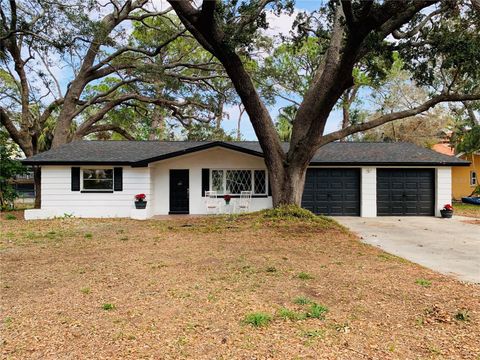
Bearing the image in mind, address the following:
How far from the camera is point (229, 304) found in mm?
4238

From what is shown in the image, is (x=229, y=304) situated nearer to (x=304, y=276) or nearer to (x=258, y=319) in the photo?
(x=258, y=319)

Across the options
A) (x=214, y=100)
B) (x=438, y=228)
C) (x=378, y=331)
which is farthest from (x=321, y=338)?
(x=214, y=100)

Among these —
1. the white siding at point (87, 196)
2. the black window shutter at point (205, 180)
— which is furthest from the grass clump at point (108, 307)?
the black window shutter at point (205, 180)

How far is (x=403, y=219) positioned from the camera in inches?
547

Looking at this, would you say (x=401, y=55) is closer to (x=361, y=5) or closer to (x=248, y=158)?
(x=361, y=5)

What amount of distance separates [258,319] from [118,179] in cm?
1202

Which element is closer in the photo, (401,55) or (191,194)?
(401,55)

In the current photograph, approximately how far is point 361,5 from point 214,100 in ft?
43.7

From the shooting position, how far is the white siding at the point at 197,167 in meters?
15.0

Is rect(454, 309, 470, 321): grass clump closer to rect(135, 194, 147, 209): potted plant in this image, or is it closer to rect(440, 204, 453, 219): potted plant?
rect(135, 194, 147, 209): potted plant

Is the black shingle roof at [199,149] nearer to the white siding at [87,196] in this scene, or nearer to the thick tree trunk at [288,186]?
the white siding at [87,196]

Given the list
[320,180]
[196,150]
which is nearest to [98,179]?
[196,150]

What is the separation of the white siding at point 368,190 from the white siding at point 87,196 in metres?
8.92

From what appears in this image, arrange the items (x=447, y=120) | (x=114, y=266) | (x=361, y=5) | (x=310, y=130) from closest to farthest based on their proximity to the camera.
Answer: (x=114, y=266) < (x=361, y=5) < (x=310, y=130) < (x=447, y=120)
